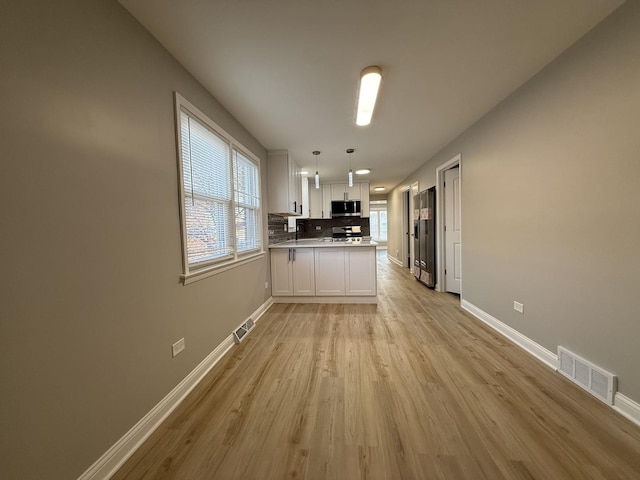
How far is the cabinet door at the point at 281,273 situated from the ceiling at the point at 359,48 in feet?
6.43

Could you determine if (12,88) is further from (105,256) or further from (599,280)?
(599,280)

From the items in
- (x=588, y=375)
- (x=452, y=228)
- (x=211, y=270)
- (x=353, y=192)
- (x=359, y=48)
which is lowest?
(x=588, y=375)

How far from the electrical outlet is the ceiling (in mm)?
2127

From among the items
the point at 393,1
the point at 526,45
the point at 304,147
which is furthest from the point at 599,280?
the point at 304,147

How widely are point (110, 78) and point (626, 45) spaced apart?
301cm

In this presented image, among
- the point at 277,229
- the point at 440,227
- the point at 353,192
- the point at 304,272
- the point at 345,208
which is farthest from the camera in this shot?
the point at 353,192

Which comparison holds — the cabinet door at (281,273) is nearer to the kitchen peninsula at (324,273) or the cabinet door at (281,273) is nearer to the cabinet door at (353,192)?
the kitchen peninsula at (324,273)

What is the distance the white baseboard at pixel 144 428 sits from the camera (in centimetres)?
115

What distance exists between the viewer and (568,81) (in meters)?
1.76

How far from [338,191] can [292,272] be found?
3340 mm

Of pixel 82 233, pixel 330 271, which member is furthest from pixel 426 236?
pixel 82 233

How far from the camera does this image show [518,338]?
235 cm

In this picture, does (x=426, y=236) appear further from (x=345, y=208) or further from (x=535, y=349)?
(x=535, y=349)

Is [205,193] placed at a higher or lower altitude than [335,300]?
higher
